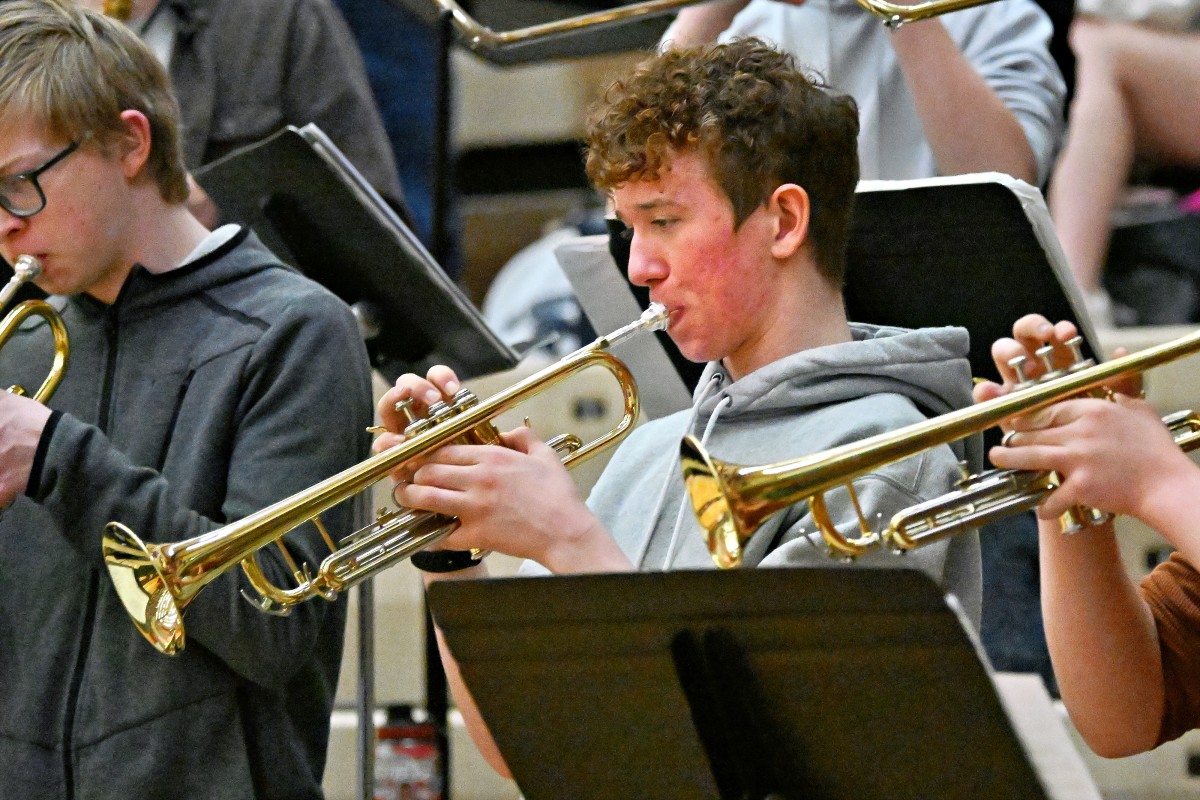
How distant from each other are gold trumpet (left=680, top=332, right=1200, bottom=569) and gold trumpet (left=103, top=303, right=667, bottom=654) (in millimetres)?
352

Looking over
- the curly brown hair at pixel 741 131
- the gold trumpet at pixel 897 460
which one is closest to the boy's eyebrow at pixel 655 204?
the curly brown hair at pixel 741 131

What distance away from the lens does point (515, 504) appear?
204 centimetres

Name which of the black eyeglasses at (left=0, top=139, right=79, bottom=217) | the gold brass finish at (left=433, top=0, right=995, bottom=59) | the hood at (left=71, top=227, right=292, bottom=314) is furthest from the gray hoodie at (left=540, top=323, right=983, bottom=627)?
the gold brass finish at (left=433, top=0, right=995, bottom=59)

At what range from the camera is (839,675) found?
165 cm

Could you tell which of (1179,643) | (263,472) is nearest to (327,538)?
(263,472)

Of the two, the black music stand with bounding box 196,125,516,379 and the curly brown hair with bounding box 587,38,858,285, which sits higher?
the curly brown hair with bounding box 587,38,858,285

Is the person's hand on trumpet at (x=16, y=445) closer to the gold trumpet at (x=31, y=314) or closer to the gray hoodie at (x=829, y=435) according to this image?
the gold trumpet at (x=31, y=314)

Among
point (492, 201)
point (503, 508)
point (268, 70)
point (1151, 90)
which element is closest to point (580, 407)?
point (268, 70)

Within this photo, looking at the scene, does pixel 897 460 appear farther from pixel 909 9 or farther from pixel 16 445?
pixel 16 445

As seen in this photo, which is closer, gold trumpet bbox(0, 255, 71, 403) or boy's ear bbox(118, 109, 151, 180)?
gold trumpet bbox(0, 255, 71, 403)

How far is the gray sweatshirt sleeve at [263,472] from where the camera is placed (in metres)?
2.33

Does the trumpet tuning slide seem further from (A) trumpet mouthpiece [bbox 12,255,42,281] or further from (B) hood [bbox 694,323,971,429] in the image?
(A) trumpet mouthpiece [bbox 12,255,42,281]

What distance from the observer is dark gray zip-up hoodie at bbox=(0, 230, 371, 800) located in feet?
7.68

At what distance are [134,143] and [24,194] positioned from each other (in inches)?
7.7
